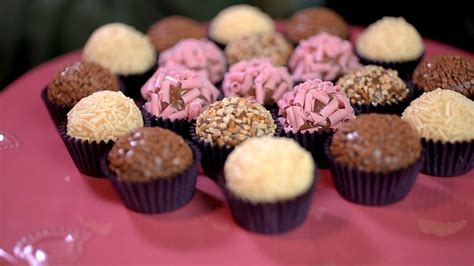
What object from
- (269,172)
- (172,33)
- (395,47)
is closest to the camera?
(269,172)

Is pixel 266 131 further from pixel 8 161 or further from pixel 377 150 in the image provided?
pixel 8 161

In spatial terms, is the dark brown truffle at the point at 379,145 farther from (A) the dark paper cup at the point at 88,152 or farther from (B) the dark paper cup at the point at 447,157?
(A) the dark paper cup at the point at 88,152

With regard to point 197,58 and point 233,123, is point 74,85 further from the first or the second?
point 233,123

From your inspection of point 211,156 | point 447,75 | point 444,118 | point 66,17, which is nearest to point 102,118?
point 211,156

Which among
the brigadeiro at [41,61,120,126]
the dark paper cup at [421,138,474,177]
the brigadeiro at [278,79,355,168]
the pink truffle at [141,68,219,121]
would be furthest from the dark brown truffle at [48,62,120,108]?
the dark paper cup at [421,138,474,177]

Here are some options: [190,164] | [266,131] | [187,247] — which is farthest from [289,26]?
[187,247]

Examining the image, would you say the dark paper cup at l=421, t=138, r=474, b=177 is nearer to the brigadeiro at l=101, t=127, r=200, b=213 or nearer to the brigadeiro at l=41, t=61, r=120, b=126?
the brigadeiro at l=101, t=127, r=200, b=213
